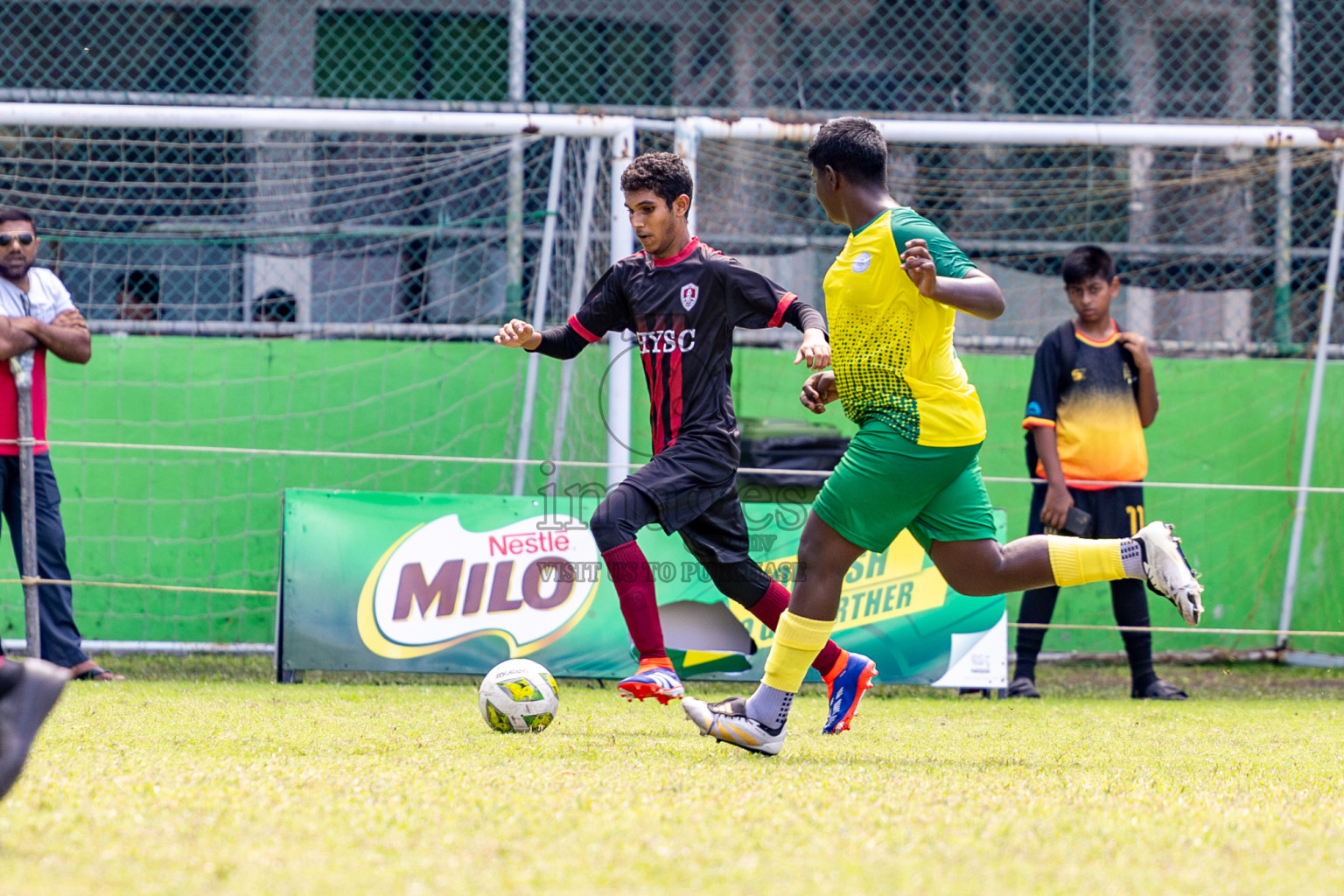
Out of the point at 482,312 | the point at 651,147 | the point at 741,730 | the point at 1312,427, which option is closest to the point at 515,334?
the point at 741,730

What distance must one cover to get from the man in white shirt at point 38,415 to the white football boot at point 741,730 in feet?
10.9

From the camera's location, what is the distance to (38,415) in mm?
5816

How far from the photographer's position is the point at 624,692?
12.8ft

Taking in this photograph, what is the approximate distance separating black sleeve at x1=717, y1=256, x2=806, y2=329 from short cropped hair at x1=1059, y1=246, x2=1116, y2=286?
228cm

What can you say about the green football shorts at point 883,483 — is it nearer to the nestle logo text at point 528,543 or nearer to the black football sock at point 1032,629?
the nestle logo text at point 528,543

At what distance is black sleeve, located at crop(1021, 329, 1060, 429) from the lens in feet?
19.8

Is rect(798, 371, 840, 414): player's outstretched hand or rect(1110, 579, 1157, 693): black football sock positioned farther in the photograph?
rect(1110, 579, 1157, 693): black football sock

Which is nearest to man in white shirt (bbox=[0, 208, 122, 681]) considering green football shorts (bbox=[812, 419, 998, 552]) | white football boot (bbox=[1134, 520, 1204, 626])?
green football shorts (bbox=[812, 419, 998, 552])

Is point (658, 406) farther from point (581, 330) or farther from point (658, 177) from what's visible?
point (658, 177)

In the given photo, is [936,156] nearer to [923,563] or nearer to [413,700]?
[923,563]

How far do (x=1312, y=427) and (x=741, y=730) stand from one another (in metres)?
5.73

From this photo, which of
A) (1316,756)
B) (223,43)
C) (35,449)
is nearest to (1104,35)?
(223,43)

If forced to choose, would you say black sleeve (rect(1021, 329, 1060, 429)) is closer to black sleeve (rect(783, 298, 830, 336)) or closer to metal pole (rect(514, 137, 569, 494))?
black sleeve (rect(783, 298, 830, 336))

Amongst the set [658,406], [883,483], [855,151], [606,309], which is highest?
[855,151]
